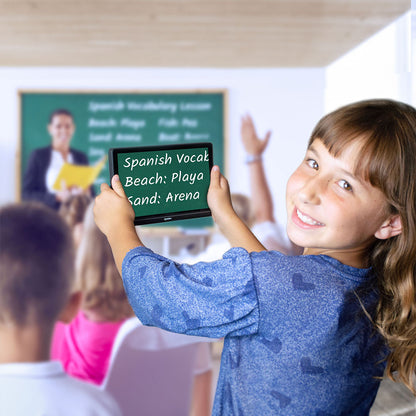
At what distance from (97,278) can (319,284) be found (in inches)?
49.1

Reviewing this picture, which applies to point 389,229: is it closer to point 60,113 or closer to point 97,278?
point 97,278

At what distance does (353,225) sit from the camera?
0.73 metres

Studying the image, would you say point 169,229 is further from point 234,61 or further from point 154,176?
point 154,176

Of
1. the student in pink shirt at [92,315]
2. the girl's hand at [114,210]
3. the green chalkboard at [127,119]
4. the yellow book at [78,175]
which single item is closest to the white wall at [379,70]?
the green chalkboard at [127,119]

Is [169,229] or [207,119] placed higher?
[207,119]

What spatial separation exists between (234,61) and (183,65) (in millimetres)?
184

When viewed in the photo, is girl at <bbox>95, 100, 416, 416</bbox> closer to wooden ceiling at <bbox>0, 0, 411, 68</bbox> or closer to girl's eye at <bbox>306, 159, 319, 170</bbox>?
girl's eye at <bbox>306, 159, 319, 170</bbox>

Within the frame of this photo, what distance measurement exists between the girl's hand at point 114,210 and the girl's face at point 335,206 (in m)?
0.24

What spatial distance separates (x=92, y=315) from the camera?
182 cm

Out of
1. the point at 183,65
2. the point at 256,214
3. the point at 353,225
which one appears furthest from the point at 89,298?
the point at 353,225

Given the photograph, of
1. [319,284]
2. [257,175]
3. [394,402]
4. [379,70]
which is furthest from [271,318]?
[394,402]

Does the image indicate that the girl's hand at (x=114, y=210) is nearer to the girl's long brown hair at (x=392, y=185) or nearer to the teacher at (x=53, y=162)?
the girl's long brown hair at (x=392, y=185)

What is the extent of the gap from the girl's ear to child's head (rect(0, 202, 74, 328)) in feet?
4.22

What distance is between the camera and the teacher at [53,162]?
1836mm
